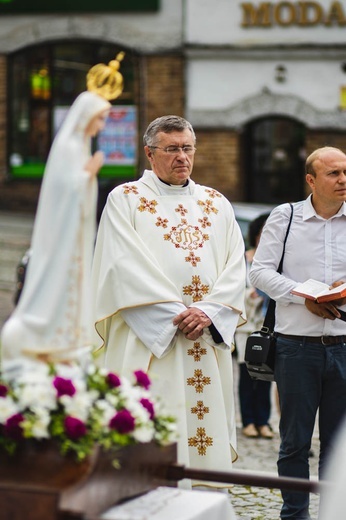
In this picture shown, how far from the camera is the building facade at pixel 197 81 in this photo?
72.2 feet

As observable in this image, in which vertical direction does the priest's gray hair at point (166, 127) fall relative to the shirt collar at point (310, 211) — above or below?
above

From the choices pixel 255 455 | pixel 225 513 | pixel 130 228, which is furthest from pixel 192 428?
pixel 255 455

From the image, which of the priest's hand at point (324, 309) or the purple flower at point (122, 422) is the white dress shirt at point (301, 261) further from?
the purple flower at point (122, 422)

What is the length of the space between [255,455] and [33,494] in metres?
5.20

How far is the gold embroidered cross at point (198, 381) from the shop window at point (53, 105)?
17373 mm

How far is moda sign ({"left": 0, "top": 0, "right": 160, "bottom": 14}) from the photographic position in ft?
75.6

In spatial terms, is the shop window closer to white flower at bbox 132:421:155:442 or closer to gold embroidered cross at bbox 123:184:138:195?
gold embroidered cross at bbox 123:184:138:195

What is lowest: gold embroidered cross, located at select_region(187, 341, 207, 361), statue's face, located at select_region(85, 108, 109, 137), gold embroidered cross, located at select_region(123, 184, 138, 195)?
gold embroidered cross, located at select_region(187, 341, 207, 361)

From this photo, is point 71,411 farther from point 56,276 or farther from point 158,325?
point 158,325

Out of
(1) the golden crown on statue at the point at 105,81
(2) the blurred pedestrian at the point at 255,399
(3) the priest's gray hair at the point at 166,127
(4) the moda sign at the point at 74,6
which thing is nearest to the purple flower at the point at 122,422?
(1) the golden crown on statue at the point at 105,81

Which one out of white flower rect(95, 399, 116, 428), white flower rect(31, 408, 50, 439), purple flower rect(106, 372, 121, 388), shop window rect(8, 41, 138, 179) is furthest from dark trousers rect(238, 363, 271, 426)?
shop window rect(8, 41, 138, 179)

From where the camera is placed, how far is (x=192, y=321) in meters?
6.04

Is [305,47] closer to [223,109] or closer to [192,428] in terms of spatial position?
[223,109]

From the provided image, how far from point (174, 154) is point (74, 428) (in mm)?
2746
